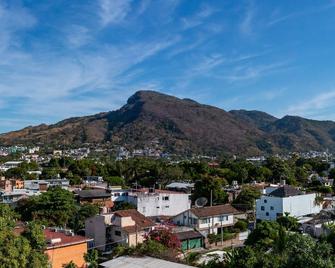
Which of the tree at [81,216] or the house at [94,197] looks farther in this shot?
the house at [94,197]

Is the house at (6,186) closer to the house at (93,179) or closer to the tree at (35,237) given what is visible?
the house at (93,179)

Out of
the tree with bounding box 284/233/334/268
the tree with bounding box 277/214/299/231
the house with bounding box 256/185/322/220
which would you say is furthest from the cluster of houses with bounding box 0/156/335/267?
the tree with bounding box 284/233/334/268

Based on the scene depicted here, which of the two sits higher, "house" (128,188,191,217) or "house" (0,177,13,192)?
"house" (0,177,13,192)

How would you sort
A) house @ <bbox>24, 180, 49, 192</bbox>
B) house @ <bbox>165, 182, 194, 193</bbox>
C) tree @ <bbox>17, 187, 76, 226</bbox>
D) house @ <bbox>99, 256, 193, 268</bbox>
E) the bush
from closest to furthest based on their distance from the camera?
house @ <bbox>99, 256, 193, 268</bbox>
tree @ <bbox>17, 187, 76, 226</bbox>
the bush
house @ <bbox>165, 182, 194, 193</bbox>
house @ <bbox>24, 180, 49, 192</bbox>

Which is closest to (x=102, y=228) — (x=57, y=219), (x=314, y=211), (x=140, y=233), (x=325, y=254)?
(x=140, y=233)

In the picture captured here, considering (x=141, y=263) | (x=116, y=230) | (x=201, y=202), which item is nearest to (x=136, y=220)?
(x=116, y=230)

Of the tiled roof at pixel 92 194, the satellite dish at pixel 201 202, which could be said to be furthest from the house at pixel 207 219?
the tiled roof at pixel 92 194

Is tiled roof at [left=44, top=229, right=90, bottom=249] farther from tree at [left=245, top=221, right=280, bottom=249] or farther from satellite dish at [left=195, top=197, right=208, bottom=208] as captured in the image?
satellite dish at [left=195, top=197, right=208, bottom=208]
